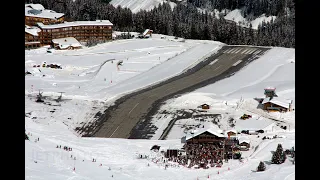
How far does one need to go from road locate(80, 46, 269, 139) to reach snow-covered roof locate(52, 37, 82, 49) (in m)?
15.4

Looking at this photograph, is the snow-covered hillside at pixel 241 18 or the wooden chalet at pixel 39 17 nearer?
the wooden chalet at pixel 39 17

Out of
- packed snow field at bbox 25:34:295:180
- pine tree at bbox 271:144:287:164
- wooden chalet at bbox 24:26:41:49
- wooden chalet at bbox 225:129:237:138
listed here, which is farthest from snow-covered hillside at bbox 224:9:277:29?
pine tree at bbox 271:144:287:164

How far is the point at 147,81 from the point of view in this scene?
4450 centimetres

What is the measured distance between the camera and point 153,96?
131 feet

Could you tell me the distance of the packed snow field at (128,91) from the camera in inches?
825

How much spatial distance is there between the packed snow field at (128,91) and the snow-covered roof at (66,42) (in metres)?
2.28

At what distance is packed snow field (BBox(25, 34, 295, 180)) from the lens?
68.7 ft

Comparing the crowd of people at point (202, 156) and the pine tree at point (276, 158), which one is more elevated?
the pine tree at point (276, 158)

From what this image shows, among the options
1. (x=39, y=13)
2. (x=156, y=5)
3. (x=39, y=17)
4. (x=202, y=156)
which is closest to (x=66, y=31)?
(x=39, y=17)

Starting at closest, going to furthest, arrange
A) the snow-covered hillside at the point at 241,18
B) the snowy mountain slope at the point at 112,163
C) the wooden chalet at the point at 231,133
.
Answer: the snowy mountain slope at the point at 112,163 < the wooden chalet at the point at 231,133 < the snow-covered hillside at the point at 241,18

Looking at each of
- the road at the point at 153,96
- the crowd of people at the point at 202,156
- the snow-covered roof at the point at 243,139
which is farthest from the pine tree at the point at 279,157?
the road at the point at 153,96

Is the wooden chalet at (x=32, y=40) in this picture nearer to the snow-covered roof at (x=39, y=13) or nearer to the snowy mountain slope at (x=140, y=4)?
the snow-covered roof at (x=39, y=13)

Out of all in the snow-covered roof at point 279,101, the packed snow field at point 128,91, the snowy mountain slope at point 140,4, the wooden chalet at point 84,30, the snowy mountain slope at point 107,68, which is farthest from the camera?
the snowy mountain slope at point 140,4
